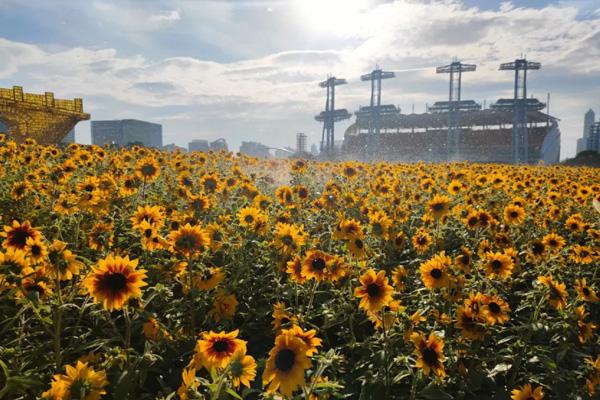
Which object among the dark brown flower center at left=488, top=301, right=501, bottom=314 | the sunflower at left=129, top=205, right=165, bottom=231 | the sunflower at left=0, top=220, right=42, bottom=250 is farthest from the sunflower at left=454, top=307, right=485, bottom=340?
the sunflower at left=0, top=220, right=42, bottom=250

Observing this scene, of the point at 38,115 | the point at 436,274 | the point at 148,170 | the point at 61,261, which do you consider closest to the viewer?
the point at 61,261

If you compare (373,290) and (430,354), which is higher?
(373,290)

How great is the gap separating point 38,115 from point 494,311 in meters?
16.1

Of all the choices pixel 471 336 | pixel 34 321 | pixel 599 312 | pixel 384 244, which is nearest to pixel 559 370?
pixel 471 336

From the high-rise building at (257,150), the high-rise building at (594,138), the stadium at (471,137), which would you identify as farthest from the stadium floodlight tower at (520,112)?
the high-rise building at (594,138)

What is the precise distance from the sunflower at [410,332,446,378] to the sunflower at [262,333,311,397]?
88cm

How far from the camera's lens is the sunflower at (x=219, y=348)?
1822 millimetres

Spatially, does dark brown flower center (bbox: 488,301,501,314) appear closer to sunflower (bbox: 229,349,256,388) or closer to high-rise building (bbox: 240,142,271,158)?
sunflower (bbox: 229,349,256,388)

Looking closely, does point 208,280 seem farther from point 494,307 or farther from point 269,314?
point 494,307

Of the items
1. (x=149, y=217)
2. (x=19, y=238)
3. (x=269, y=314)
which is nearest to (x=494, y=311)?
(x=269, y=314)

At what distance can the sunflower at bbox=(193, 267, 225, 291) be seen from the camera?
9.47ft

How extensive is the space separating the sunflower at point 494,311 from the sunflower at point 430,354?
57 cm

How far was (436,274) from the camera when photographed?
121 inches

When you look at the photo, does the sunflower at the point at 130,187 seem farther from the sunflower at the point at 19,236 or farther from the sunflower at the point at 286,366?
the sunflower at the point at 286,366
